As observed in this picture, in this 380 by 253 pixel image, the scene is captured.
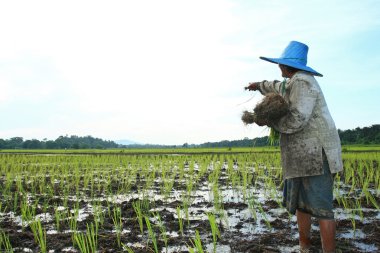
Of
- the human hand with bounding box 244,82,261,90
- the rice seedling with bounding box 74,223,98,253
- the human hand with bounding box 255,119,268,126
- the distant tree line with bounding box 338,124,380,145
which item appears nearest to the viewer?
the rice seedling with bounding box 74,223,98,253

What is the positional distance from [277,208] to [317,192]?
1.65 m

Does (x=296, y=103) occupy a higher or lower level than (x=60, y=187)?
higher

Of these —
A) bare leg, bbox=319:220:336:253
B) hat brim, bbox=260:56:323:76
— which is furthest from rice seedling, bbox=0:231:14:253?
hat brim, bbox=260:56:323:76

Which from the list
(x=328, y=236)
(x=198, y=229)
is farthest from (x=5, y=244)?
(x=328, y=236)

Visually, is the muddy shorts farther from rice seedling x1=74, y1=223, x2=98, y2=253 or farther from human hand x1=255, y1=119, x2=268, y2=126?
rice seedling x1=74, y1=223, x2=98, y2=253

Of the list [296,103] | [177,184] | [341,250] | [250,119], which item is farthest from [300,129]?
[177,184]

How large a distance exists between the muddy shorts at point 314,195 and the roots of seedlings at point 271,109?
464mm

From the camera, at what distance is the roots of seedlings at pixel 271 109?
2410 millimetres

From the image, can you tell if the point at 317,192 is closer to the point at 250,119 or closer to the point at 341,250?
the point at 341,250

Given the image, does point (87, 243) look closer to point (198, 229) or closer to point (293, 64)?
point (198, 229)

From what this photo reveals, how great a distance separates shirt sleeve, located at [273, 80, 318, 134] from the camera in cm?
240

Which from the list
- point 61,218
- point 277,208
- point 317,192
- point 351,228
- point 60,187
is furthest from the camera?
point 60,187

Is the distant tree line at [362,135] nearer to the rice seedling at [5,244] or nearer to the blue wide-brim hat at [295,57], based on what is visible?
the blue wide-brim hat at [295,57]

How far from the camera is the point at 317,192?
7.97ft
